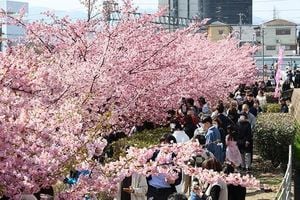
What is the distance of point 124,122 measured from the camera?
12727 mm

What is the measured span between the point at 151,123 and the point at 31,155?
33.1ft

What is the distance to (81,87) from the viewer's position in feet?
29.2

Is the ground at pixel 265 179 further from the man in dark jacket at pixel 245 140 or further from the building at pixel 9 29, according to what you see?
the building at pixel 9 29

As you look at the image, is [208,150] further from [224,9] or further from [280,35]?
[224,9]

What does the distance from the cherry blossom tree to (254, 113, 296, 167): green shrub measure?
6.88ft

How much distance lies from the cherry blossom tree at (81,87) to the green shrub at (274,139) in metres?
2.10

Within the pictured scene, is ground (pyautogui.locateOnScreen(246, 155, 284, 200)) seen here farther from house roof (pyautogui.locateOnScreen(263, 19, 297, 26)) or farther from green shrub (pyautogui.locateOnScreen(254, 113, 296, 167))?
house roof (pyautogui.locateOnScreen(263, 19, 297, 26))

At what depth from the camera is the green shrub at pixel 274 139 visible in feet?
43.2

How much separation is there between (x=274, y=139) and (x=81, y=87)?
19.0 feet

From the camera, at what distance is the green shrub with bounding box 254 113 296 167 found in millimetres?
13180

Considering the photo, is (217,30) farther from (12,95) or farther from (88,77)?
(12,95)

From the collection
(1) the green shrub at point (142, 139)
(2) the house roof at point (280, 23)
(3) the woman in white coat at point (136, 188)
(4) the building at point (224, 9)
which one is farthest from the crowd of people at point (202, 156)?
(4) the building at point (224, 9)

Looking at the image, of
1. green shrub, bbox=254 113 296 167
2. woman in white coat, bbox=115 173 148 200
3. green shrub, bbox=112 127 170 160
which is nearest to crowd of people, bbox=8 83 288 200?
woman in white coat, bbox=115 173 148 200

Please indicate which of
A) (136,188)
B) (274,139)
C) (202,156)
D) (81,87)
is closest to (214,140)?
(202,156)
